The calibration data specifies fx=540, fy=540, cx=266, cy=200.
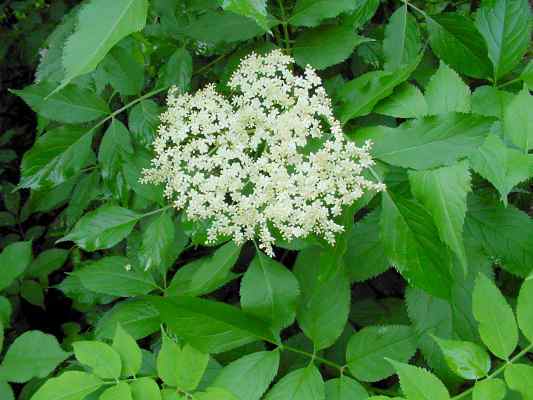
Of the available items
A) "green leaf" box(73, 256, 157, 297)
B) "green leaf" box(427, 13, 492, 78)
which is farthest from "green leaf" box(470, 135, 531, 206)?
"green leaf" box(73, 256, 157, 297)

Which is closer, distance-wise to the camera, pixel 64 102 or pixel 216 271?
pixel 216 271

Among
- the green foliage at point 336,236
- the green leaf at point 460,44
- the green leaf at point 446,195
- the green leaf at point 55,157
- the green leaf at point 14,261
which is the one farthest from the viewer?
the green leaf at point 14,261

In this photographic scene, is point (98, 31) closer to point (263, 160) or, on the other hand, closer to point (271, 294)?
point (263, 160)

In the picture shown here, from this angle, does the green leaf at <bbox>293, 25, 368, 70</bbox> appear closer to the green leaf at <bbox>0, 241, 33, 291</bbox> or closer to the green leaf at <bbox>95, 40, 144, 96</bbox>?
the green leaf at <bbox>95, 40, 144, 96</bbox>

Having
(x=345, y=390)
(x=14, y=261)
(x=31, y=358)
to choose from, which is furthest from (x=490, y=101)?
(x=14, y=261)

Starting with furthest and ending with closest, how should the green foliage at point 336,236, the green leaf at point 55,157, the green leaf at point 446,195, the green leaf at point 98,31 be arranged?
the green leaf at point 55,157, the green foliage at point 336,236, the green leaf at point 446,195, the green leaf at point 98,31

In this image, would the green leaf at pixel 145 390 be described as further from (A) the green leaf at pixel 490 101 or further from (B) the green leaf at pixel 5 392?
(A) the green leaf at pixel 490 101

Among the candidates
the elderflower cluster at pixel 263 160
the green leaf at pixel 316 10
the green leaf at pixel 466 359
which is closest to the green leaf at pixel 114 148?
the elderflower cluster at pixel 263 160
